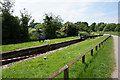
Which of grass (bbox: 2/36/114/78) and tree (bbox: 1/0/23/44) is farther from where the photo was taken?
tree (bbox: 1/0/23/44)

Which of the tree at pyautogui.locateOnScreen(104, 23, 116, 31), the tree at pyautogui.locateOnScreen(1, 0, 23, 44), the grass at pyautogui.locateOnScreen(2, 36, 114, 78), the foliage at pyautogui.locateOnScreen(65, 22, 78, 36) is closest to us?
the grass at pyautogui.locateOnScreen(2, 36, 114, 78)

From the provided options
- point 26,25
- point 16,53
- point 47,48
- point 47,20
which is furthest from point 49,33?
point 16,53

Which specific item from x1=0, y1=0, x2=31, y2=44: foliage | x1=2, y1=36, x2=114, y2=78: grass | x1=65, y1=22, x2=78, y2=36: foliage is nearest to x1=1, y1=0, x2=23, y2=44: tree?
x1=0, y1=0, x2=31, y2=44: foliage

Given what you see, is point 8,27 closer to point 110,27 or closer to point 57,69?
point 57,69

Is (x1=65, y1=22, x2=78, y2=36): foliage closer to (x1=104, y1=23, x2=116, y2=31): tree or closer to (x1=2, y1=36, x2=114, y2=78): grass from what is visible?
(x1=2, y1=36, x2=114, y2=78): grass

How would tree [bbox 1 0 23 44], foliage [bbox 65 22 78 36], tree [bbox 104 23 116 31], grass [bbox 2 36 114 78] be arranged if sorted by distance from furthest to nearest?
tree [bbox 104 23 116 31] < foliage [bbox 65 22 78 36] < tree [bbox 1 0 23 44] < grass [bbox 2 36 114 78]

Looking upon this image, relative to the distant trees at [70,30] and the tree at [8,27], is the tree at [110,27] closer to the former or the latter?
the distant trees at [70,30]

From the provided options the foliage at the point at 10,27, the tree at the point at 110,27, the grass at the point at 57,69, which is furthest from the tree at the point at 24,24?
the tree at the point at 110,27

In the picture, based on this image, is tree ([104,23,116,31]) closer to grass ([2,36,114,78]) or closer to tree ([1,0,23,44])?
tree ([1,0,23,44])

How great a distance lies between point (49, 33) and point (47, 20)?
4493 mm

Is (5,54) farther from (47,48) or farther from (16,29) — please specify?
(16,29)

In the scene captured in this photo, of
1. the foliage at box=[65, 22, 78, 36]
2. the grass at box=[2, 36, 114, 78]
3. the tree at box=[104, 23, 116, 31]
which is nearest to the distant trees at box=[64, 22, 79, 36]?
the foliage at box=[65, 22, 78, 36]

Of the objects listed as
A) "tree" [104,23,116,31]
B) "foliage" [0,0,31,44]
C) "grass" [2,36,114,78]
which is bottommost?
"grass" [2,36,114,78]

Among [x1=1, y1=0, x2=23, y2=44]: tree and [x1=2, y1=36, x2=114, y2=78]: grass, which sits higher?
[x1=1, y1=0, x2=23, y2=44]: tree
